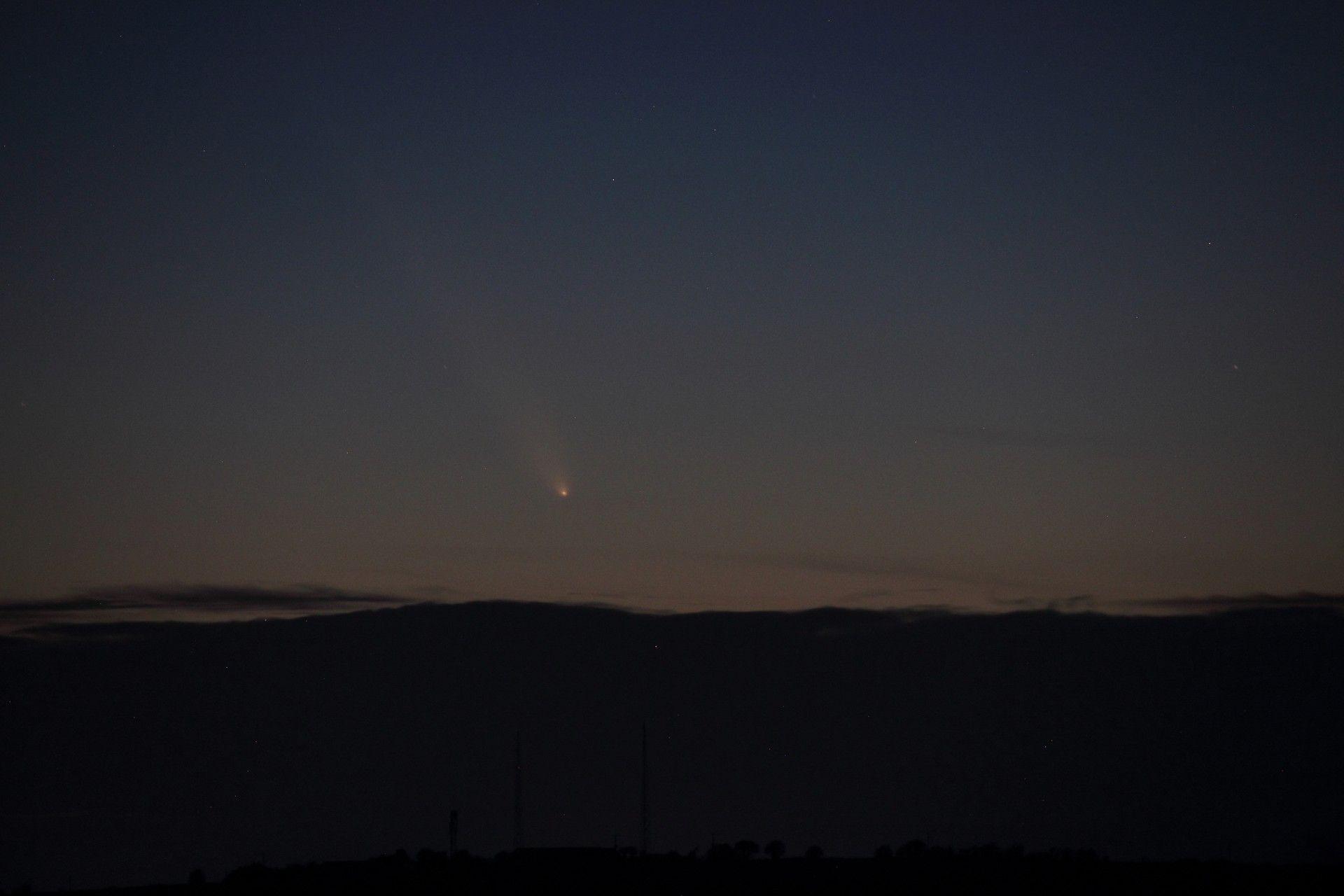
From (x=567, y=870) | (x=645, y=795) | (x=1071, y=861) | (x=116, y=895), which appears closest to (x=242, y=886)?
(x=116, y=895)

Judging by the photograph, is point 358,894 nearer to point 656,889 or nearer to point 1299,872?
point 656,889

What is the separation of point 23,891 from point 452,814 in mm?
25432

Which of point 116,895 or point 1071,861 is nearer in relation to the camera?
point 116,895

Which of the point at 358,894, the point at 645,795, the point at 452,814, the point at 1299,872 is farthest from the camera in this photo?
the point at 645,795

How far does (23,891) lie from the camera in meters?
96.6

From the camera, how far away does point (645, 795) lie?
110500 millimetres

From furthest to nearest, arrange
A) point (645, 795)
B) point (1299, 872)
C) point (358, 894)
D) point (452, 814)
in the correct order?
point (645, 795) < point (452, 814) < point (1299, 872) < point (358, 894)

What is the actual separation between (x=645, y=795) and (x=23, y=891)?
3898 centimetres

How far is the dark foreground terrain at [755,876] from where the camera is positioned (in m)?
88.2

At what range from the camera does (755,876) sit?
317 ft

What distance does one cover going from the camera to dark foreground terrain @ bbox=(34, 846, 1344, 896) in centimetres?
8819

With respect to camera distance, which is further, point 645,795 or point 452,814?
point 645,795

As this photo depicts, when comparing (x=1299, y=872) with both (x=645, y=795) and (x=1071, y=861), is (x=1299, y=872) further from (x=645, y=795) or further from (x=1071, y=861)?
(x=645, y=795)

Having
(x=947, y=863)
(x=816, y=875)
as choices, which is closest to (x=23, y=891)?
(x=816, y=875)
